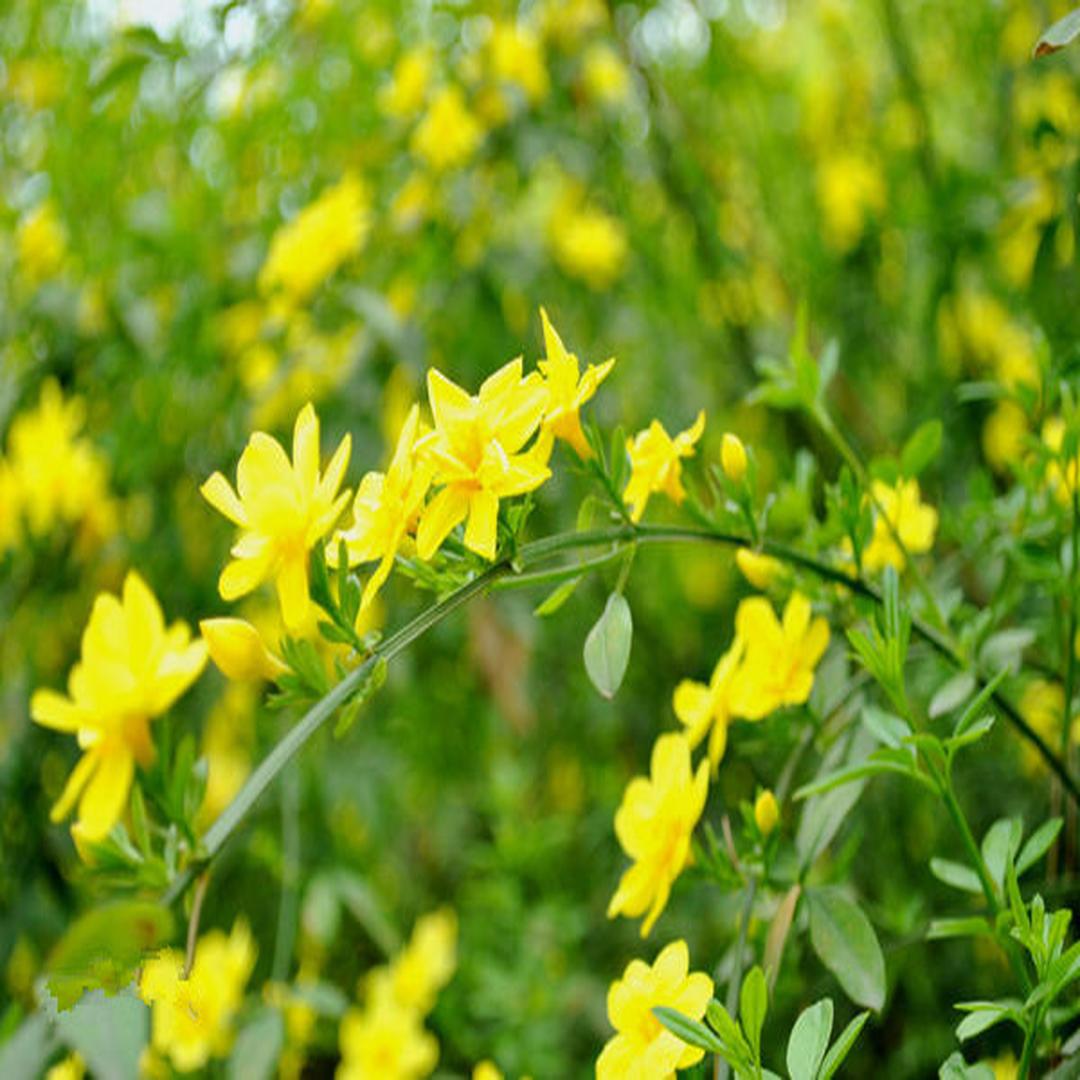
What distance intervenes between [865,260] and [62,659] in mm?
980

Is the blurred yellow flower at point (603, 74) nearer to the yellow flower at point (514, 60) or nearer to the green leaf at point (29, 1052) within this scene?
the yellow flower at point (514, 60)

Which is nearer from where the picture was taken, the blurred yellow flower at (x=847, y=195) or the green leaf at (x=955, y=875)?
the green leaf at (x=955, y=875)

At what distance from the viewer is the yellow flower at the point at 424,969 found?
1126mm

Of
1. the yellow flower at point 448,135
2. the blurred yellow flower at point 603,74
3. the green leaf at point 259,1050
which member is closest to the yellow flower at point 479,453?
the green leaf at point 259,1050

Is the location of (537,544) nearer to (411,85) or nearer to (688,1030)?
(688,1030)

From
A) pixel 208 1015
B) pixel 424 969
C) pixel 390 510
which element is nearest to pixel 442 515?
pixel 390 510

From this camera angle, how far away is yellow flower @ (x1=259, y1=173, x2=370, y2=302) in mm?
1116

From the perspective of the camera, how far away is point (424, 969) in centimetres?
117

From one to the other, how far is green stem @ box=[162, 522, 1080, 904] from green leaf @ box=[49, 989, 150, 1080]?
0.06m

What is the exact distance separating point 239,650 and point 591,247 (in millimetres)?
1115

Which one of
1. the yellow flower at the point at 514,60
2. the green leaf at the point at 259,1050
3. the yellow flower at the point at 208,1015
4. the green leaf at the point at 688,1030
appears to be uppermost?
the yellow flower at the point at 514,60

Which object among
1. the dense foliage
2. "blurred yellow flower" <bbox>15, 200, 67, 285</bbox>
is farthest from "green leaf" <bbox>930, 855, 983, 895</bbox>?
"blurred yellow flower" <bbox>15, 200, 67, 285</bbox>

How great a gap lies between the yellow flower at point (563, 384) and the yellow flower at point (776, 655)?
5.2 inches

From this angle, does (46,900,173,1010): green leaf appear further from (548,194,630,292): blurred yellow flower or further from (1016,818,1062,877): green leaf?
(548,194,630,292): blurred yellow flower
